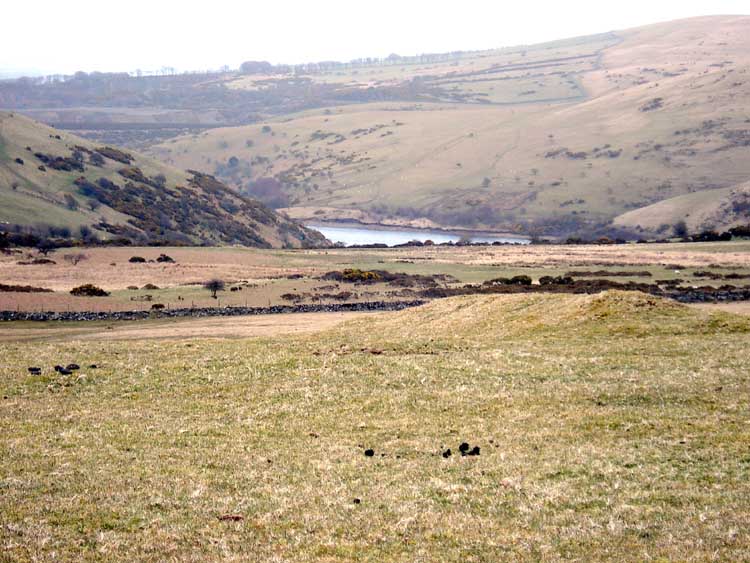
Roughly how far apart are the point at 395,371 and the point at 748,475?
33.7 ft

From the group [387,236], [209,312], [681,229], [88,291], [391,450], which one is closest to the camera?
[391,450]

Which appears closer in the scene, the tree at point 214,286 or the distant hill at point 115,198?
the tree at point 214,286

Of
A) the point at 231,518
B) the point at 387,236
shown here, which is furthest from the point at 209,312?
the point at 387,236

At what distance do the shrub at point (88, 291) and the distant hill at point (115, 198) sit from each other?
45555 mm

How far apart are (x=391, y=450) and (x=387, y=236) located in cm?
14166

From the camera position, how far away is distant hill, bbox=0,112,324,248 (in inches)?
4350

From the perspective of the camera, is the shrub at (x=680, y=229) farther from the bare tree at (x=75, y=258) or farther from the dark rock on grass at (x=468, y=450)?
the dark rock on grass at (x=468, y=450)

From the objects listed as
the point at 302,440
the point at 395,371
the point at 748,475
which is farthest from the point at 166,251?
the point at 748,475

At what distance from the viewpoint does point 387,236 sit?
6171 inches

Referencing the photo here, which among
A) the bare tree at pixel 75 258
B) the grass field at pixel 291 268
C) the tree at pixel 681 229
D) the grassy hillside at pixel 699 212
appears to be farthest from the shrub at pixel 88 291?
the grassy hillside at pixel 699 212

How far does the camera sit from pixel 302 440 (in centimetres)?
1638

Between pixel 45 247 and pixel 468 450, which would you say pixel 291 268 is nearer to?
pixel 45 247

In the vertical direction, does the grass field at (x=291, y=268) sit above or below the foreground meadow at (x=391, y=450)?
below

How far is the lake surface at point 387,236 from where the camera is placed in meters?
146
